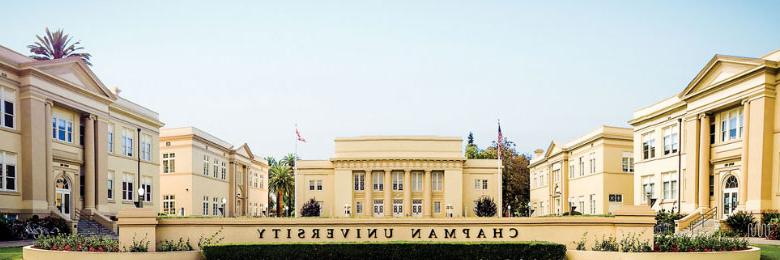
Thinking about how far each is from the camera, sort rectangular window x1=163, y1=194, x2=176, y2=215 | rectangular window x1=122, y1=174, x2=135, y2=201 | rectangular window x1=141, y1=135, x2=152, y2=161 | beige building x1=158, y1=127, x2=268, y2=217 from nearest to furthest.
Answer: rectangular window x1=122, y1=174, x2=135, y2=201 → rectangular window x1=141, y1=135, x2=152, y2=161 → beige building x1=158, y1=127, x2=268, y2=217 → rectangular window x1=163, y1=194, x2=176, y2=215

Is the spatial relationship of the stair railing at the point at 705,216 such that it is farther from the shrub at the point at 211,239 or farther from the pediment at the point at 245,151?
the pediment at the point at 245,151

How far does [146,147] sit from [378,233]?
3411 cm

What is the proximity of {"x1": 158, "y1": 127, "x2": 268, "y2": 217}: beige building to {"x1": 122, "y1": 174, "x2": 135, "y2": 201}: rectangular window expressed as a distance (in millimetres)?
3860

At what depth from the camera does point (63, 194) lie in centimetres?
3797

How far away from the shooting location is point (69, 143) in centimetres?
3850

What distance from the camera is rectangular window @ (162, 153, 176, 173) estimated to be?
55719mm

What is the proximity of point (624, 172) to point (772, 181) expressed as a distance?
20.9 metres

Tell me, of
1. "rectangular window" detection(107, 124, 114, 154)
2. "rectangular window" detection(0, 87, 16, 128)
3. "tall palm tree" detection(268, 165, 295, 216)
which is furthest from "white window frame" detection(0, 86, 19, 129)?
"tall palm tree" detection(268, 165, 295, 216)

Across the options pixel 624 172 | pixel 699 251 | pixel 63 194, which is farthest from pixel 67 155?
pixel 624 172

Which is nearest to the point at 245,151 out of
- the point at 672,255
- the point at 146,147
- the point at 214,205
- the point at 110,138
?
the point at 214,205

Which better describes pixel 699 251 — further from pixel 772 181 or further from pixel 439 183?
pixel 439 183

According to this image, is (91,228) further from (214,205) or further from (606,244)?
(606,244)

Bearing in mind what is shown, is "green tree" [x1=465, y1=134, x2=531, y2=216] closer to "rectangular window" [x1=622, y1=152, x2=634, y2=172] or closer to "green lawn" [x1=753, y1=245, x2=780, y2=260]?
"rectangular window" [x1=622, y1=152, x2=634, y2=172]

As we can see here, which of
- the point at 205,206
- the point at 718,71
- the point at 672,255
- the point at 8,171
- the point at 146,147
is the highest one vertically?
the point at 718,71
